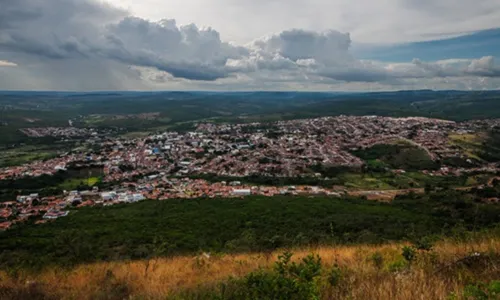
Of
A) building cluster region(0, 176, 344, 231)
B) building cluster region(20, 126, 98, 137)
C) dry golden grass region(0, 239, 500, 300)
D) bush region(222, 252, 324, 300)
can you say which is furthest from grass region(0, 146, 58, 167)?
bush region(222, 252, 324, 300)

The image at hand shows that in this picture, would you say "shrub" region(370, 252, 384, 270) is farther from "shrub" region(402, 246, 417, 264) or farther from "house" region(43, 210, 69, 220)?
"house" region(43, 210, 69, 220)

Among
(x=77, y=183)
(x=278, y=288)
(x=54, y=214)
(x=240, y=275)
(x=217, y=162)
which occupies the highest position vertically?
(x=278, y=288)

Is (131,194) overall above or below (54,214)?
below

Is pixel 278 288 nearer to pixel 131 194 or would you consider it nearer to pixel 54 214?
pixel 54 214

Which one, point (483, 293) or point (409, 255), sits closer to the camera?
point (483, 293)

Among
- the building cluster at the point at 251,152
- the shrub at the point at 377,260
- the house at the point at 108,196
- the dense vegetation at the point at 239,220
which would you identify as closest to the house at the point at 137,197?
the house at the point at 108,196

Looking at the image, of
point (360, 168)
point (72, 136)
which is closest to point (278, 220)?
point (360, 168)

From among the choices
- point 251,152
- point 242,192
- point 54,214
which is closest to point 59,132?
point 251,152
